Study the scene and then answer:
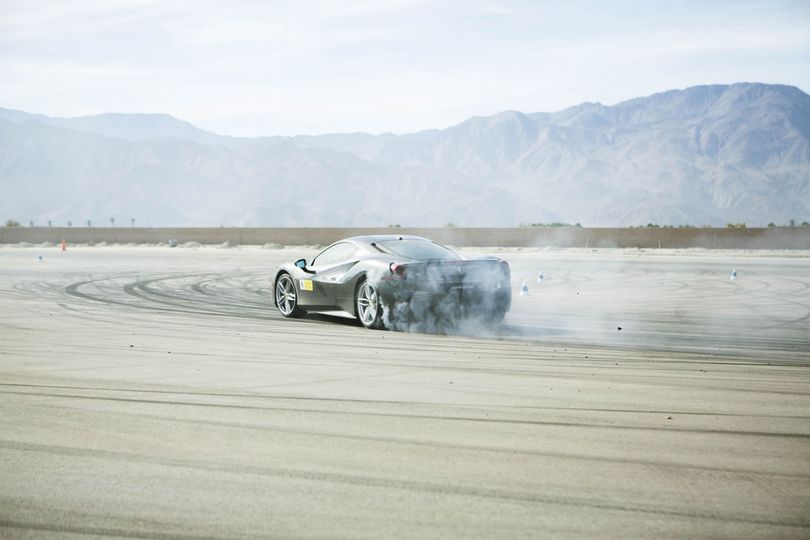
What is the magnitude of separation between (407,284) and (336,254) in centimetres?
188

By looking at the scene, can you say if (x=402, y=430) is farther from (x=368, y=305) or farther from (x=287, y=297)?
(x=287, y=297)

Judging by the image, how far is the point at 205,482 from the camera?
4.50 meters

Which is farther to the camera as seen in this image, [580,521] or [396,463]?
[396,463]

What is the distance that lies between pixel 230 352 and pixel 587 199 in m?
195

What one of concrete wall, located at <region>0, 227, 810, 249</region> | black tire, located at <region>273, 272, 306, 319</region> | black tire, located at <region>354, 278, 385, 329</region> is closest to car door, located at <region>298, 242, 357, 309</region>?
black tire, located at <region>273, 272, 306, 319</region>

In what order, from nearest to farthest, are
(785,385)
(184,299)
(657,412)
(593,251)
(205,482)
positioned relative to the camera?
1. (205,482)
2. (657,412)
3. (785,385)
4. (184,299)
5. (593,251)

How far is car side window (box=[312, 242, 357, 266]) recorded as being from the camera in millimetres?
12010

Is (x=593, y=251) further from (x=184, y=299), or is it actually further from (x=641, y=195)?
(x=641, y=195)

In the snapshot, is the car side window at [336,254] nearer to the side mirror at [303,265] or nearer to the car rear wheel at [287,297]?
the side mirror at [303,265]

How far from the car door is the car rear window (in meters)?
0.55

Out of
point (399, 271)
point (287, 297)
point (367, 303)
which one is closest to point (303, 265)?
point (287, 297)

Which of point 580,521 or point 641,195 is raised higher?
point 641,195

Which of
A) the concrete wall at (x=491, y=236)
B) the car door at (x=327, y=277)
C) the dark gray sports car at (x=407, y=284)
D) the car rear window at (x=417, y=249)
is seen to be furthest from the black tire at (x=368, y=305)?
the concrete wall at (x=491, y=236)

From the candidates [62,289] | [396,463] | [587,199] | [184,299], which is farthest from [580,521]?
[587,199]
